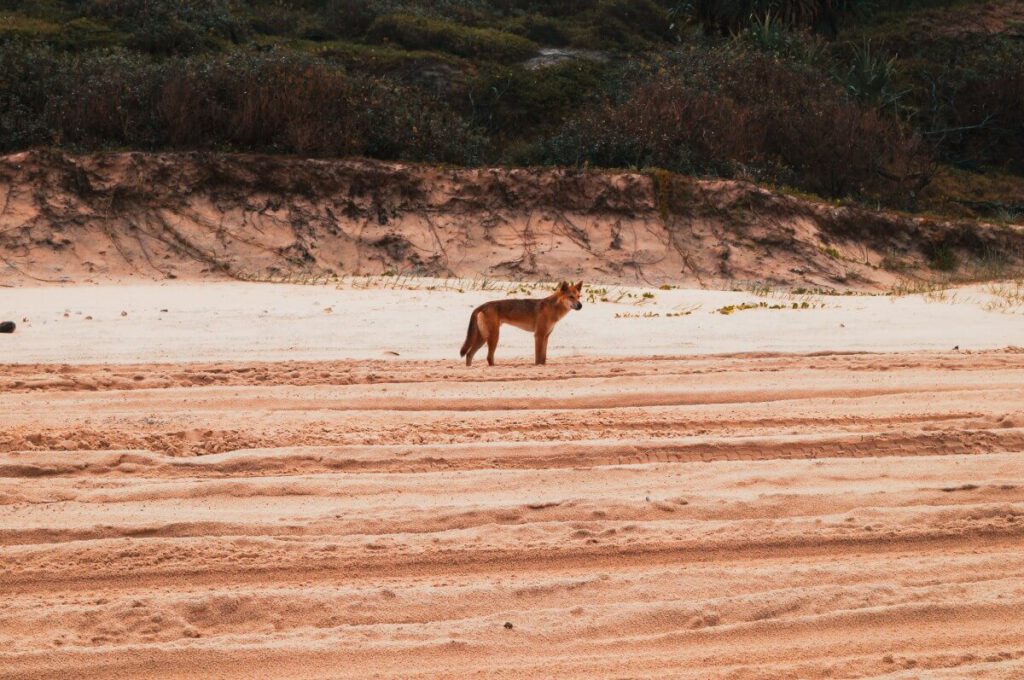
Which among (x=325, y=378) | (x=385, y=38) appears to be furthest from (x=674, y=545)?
(x=385, y=38)

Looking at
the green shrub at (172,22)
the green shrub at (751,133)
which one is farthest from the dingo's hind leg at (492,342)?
the green shrub at (172,22)

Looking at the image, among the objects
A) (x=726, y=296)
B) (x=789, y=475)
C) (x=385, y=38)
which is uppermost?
(x=385, y=38)

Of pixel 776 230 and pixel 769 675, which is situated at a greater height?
pixel 776 230

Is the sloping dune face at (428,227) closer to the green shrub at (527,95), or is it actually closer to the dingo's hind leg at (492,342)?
the green shrub at (527,95)

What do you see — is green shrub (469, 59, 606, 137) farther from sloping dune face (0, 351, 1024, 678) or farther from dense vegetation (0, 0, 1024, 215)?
sloping dune face (0, 351, 1024, 678)

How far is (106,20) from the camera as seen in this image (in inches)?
1052

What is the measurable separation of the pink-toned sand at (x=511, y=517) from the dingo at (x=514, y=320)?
1.12ft

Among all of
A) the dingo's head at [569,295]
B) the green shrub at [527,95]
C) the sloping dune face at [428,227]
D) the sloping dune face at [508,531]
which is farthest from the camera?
the green shrub at [527,95]

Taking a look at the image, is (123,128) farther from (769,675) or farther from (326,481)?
(769,675)

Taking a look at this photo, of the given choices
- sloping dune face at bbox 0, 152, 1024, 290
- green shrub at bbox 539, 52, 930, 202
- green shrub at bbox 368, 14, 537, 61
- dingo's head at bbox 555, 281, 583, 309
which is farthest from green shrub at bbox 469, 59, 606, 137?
dingo's head at bbox 555, 281, 583, 309

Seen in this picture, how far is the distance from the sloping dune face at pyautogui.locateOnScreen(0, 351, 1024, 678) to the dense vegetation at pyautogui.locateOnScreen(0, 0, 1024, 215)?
11.9 meters

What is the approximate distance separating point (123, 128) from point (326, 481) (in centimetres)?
1445

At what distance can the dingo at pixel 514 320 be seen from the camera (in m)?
10.0

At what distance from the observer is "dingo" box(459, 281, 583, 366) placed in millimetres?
10047
